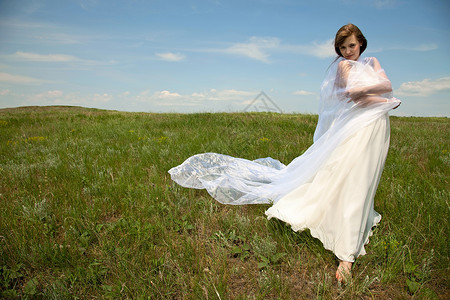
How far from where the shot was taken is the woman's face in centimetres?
342

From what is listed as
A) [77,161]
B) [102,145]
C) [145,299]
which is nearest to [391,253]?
[145,299]

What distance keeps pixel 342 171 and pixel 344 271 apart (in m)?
1.07

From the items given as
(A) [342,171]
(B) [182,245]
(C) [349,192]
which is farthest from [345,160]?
(B) [182,245]

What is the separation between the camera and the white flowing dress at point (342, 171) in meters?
2.95

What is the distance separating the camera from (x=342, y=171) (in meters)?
3.01

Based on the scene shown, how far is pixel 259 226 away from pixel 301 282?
97 cm

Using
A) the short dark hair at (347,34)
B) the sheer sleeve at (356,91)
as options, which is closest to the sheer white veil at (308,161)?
the sheer sleeve at (356,91)

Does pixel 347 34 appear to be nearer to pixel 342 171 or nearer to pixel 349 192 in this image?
pixel 342 171

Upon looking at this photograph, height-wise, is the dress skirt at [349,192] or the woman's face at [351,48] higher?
the woman's face at [351,48]

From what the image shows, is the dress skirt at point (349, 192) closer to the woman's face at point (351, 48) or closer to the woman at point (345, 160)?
the woman at point (345, 160)

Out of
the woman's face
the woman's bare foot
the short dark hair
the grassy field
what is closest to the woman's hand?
the woman's face

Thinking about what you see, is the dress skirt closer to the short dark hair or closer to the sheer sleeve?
the sheer sleeve

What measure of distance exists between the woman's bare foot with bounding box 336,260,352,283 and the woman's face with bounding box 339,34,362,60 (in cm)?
264

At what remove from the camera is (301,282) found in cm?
264
